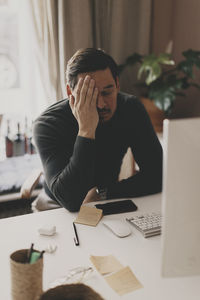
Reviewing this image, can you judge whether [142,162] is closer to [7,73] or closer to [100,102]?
[100,102]

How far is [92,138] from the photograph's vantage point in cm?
148

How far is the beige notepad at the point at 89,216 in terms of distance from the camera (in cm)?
129

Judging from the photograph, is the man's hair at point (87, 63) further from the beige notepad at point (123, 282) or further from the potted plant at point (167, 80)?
the potted plant at point (167, 80)

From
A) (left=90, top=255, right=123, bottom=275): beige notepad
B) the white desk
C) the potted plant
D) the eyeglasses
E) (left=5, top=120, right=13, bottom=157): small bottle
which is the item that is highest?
the potted plant

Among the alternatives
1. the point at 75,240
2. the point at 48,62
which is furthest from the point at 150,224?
the point at 48,62

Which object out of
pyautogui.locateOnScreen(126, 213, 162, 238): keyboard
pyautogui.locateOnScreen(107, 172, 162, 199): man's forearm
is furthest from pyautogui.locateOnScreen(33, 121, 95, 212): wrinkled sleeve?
pyautogui.locateOnScreen(126, 213, 162, 238): keyboard

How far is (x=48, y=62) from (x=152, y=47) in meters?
1.02

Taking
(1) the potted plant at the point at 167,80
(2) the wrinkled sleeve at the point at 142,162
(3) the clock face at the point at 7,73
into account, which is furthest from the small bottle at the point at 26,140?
(2) the wrinkled sleeve at the point at 142,162

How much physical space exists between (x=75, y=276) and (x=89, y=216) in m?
0.35

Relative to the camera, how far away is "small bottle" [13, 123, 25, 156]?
2859 millimetres

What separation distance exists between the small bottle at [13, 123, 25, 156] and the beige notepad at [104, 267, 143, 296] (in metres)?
2.01

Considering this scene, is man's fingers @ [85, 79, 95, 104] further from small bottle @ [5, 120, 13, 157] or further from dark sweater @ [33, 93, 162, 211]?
small bottle @ [5, 120, 13, 157]

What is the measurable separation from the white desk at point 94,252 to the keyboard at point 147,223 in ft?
0.06

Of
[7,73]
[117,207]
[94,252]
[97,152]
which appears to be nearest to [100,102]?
[97,152]
